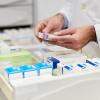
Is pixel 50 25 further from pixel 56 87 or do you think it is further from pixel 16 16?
pixel 16 16

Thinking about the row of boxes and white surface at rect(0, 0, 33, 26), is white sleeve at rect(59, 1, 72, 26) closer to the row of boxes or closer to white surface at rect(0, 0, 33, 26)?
the row of boxes

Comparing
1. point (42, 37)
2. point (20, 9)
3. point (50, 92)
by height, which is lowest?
point (50, 92)

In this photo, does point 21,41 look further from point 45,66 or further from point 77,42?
point 45,66

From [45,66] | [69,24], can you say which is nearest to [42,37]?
[45,66]

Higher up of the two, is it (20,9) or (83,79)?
(20,9)

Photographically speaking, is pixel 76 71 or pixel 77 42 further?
pixel 77 42

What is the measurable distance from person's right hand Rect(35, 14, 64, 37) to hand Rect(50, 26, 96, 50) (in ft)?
0.46

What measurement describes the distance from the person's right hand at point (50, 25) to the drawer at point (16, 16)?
28.9 inches

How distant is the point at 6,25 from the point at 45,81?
129 centimetres

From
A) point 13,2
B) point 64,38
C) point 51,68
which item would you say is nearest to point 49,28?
point 64,38

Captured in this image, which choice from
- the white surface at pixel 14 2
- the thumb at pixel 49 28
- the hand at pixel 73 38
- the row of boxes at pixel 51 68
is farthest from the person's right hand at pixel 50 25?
the white surface at pixel 14 2

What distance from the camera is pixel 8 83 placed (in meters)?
0.61

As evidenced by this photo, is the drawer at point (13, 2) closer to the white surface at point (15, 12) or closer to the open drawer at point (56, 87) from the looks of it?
the white surface at point (15, 12)

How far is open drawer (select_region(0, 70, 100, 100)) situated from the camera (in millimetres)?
582
